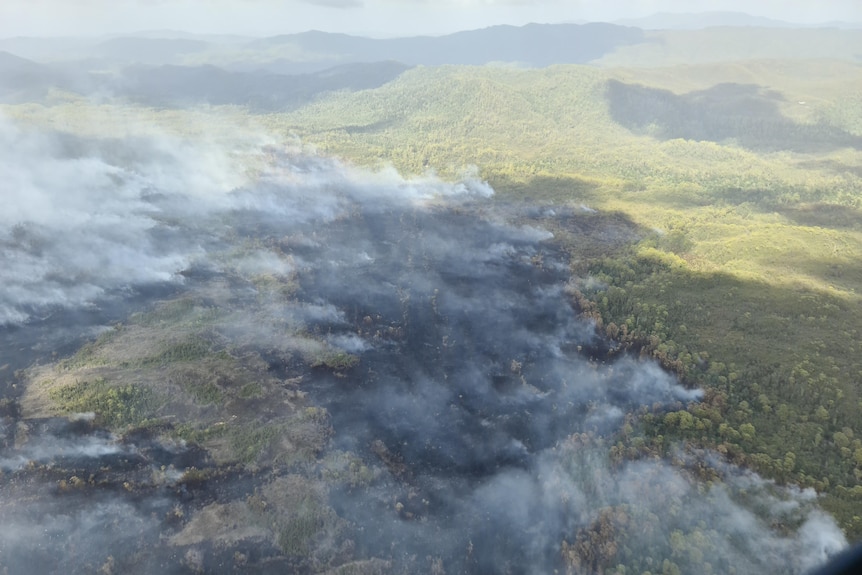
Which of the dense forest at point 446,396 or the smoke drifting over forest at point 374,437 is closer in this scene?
the smoke drifting over forest at point 374,437

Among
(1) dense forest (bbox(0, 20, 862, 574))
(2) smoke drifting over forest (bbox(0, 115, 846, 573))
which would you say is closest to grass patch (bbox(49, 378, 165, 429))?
(1) dense forest (bbox(0, 20, 862, 574))

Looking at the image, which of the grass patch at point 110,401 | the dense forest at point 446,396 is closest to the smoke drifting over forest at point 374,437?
the dense forest at point 446,396

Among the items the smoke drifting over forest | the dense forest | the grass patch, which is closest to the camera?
the smoke drifting over forest

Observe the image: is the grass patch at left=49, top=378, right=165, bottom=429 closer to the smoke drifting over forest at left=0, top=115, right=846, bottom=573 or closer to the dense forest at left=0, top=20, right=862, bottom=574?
the dense forest at left=0, top=20, right=862, bottom=574

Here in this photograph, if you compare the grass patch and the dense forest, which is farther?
the grass patch

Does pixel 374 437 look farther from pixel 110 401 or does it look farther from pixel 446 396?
pixel 110 401

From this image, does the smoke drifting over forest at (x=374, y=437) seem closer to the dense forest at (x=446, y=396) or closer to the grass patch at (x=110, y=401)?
the dense forest at (x=446, y=396)

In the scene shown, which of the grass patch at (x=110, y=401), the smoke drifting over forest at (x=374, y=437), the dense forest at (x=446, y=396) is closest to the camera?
the smoke drifting over forest at (x=374, y=437)

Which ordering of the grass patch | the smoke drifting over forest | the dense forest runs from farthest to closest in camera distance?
the grass patch
the dense forest
the smoke drifting over forest

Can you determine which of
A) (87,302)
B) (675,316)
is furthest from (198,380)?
(675,316)
